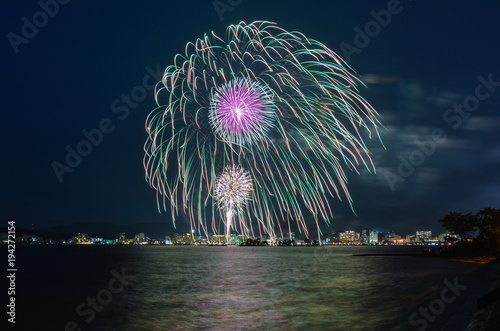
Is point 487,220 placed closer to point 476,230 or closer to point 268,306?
point 476,230

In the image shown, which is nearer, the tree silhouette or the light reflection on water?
the light reflection on water

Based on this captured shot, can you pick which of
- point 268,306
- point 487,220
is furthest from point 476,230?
point 268,306

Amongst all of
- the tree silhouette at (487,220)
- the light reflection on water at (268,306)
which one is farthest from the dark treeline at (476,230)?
the light reflection on water at (268,306)

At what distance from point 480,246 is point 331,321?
6875cm

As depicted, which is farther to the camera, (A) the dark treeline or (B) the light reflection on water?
(A) the dark treeline

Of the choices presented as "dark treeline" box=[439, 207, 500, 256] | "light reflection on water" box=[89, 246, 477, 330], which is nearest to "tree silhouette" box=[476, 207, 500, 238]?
"dark treeline" box=[439, 207, 500, 256]

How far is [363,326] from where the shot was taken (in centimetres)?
2055

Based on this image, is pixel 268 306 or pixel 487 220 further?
pixel 487 220

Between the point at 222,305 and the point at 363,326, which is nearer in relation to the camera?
the point at 363,326

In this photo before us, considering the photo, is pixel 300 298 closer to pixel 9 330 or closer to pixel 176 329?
pixel 176 329

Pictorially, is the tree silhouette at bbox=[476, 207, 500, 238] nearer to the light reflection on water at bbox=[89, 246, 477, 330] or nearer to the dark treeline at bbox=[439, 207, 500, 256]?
the dark treeline at bbox=[439, 207, 500, 256]

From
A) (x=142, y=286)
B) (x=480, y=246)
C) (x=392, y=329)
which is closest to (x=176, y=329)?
(x=392, y=329)

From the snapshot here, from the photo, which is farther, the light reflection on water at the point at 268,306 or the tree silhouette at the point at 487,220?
the tree silhouette at the point at 487,220

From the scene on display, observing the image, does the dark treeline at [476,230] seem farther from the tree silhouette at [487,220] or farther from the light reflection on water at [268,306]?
the light reflection on water at [268,306]
